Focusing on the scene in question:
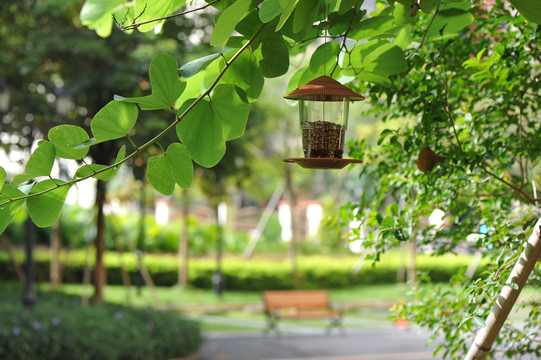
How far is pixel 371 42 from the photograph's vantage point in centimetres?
176

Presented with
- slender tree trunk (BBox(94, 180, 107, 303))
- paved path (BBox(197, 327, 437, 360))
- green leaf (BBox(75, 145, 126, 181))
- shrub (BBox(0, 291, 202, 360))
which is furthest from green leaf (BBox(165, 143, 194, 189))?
slender tree trunk (BBox(94, 180, 107, 303))

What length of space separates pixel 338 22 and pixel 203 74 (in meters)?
0.38

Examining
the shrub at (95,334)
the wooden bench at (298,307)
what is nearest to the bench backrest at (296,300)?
the wooden bench at (298,307)

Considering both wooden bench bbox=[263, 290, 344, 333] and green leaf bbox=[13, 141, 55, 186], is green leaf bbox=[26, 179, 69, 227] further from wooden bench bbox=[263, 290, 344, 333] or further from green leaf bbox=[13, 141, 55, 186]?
wooden bench bbox=[263, 290, 344, 333]

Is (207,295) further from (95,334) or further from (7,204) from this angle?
(7,204)

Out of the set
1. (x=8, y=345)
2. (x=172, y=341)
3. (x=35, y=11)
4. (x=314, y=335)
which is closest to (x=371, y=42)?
(x=8, y=345)

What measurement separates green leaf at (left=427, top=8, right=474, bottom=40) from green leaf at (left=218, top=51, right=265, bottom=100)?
0.64m

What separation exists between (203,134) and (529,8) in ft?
2.38

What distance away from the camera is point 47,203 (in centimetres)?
140

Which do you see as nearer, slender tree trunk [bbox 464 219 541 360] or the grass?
slender tree trunk [bbox 464 219 541 360]

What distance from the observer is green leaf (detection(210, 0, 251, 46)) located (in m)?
1.31

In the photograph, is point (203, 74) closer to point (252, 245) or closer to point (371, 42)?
point (371, 42)

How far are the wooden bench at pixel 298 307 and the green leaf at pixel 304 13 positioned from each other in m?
11.6

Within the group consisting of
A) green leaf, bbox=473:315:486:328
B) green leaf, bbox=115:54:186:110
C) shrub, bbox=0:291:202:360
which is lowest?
shrub, bbox=0:291:202:360
